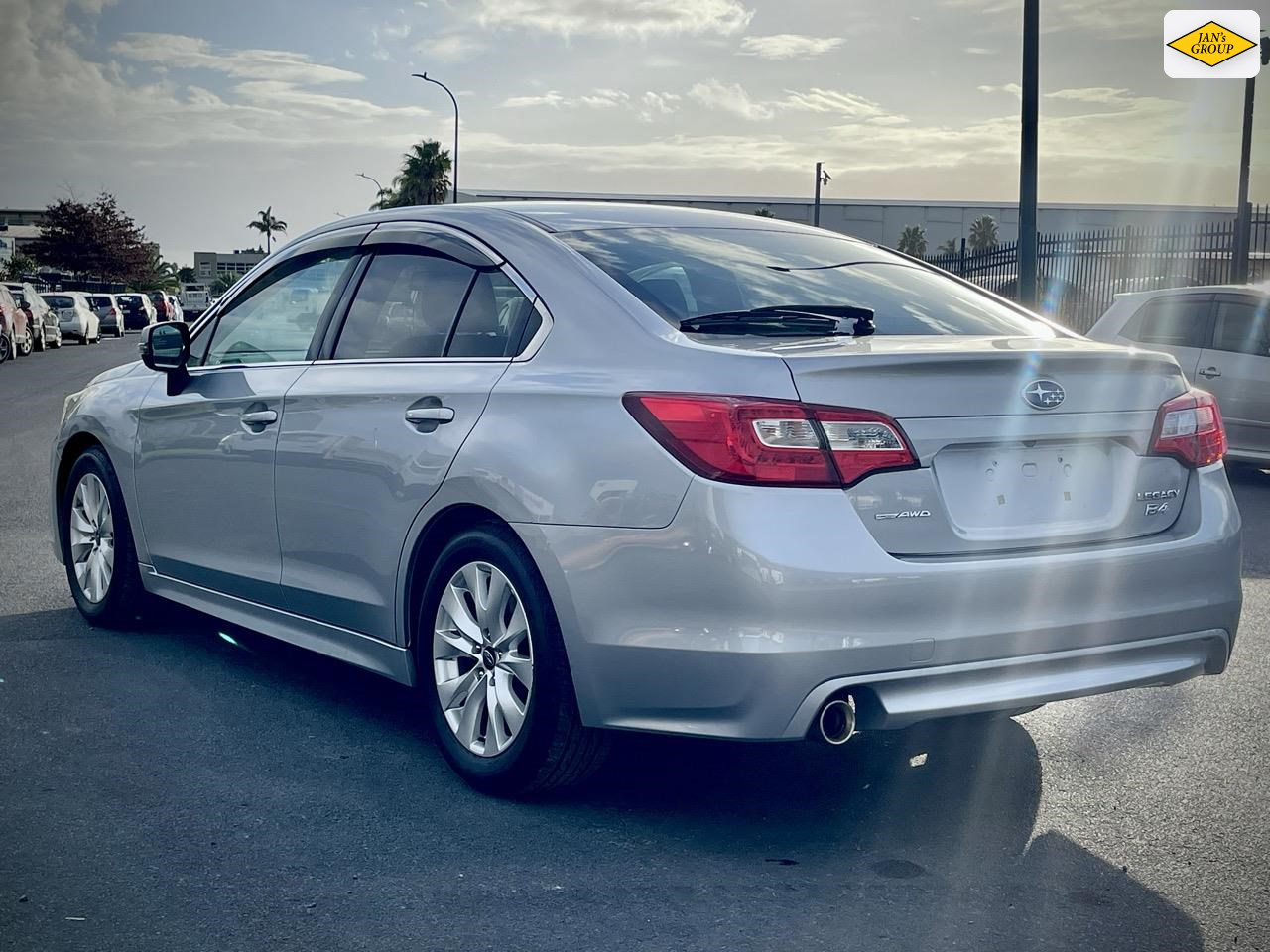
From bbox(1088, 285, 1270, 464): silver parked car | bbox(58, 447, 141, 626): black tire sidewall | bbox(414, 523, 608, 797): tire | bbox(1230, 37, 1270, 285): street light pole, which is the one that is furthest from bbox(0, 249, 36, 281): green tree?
bbox(414, 523, 608, 797): tire

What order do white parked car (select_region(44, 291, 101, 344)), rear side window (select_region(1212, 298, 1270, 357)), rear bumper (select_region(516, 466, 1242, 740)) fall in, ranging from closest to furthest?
1. rear bumper (select_region(516, 466, 1242, 740))
2. rear side window (select_region(1212, 298, 1270, 357))
3. white parked car (select_region(44, 291, 101, 344))

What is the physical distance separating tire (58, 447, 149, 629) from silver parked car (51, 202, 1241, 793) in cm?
122

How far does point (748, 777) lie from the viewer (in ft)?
15.1

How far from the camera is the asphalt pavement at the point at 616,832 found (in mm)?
3459

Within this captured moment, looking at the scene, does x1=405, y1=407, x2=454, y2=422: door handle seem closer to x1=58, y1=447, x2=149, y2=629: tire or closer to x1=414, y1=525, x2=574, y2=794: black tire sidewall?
x1=414, y1=525, x2=574, y2=794: black tire sidewall

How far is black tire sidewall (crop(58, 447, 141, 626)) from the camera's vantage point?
→ 247 inches

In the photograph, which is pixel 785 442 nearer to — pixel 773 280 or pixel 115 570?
pixel 773 280

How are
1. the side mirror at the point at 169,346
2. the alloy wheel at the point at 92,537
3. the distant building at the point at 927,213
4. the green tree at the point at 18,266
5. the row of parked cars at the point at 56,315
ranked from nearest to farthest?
the side mirror at the point at 169,346
the alloy wheel at the point at 92,537
the row of parked cars at the point at 56,315
the distant building at the point at 927,213
the green tree at the point at 18,266

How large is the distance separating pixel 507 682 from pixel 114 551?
2691 mm

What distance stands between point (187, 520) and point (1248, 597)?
16.1 feet

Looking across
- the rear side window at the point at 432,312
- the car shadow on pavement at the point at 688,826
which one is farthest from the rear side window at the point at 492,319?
the car shadow on pavement at the point at 688,826

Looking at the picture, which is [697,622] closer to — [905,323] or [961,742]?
[905,323]

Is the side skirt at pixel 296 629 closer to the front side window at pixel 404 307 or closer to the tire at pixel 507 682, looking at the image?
the tire at pixel 507 682

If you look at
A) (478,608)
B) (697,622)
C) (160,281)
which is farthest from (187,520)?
(160,281)
